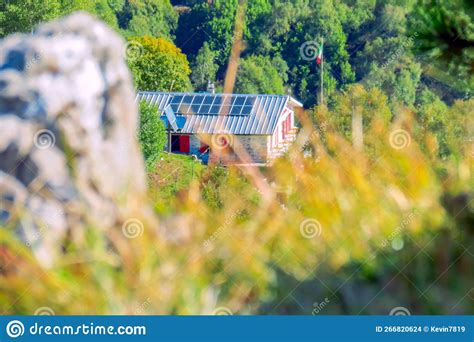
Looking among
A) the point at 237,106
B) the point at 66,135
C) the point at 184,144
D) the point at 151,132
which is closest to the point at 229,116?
the point at 237,106

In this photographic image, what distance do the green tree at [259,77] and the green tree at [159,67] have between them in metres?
1.41

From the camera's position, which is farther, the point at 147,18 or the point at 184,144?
the point at 147,18

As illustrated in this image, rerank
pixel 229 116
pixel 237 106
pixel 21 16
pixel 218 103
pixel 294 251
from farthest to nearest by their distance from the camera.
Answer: pixel 21 16 → pixel 229 116 → pixel 237 106 → pixel 218 103 → pixel 294 251

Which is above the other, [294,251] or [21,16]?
[294,251]

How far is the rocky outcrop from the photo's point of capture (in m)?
2.26

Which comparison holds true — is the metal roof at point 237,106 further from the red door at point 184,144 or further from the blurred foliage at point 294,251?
the blurred foliage at point 294,251

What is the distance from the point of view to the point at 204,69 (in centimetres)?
2322

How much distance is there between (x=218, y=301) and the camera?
2.05 metres

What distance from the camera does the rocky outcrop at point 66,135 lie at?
7.41 feet

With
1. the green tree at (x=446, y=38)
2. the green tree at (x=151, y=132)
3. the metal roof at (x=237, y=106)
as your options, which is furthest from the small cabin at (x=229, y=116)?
the green tree at (x=446, y=38)

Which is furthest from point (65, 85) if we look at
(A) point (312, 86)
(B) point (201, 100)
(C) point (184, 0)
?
(C) point (184, 0)

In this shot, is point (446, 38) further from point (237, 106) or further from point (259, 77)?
point (259, 77)

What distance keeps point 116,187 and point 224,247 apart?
0.32 m

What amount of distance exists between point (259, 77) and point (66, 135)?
843 inches
